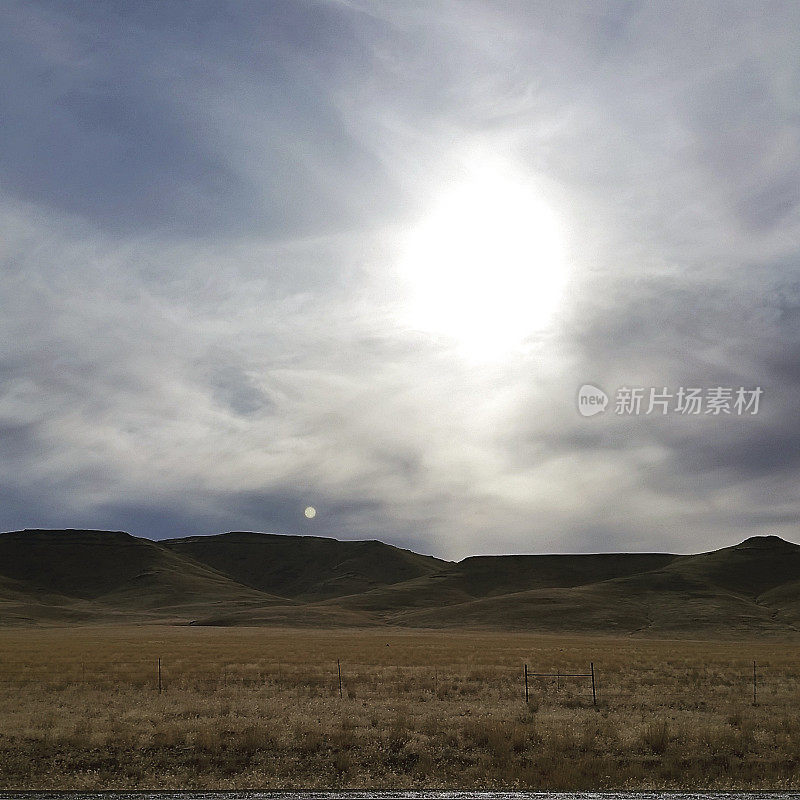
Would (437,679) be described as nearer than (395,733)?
No

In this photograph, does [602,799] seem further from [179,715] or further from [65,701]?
[65,701]

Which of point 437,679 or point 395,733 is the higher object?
point 395,733

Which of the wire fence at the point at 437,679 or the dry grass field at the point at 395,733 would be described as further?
the wire fence at the point at 437,679

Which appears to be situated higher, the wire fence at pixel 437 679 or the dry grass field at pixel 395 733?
the dry grass field at pixel 395 733

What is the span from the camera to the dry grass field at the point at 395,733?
16906 mm

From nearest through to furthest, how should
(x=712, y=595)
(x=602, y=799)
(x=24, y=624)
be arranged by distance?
1. (x=602, y=799)
2. (x=24, y=624)
3. (x=712, y=595)

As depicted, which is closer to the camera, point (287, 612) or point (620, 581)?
point (287, 612)

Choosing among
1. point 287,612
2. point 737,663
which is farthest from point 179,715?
point 287,612

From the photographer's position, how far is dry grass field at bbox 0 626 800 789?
55.5 feet

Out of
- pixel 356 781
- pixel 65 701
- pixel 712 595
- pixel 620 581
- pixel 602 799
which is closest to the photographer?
pixel 602 799

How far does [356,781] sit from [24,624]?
146 meters

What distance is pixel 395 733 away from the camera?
20688mm

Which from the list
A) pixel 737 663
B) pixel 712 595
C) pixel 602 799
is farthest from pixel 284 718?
pixel 712 595

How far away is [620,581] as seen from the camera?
183375 mm
